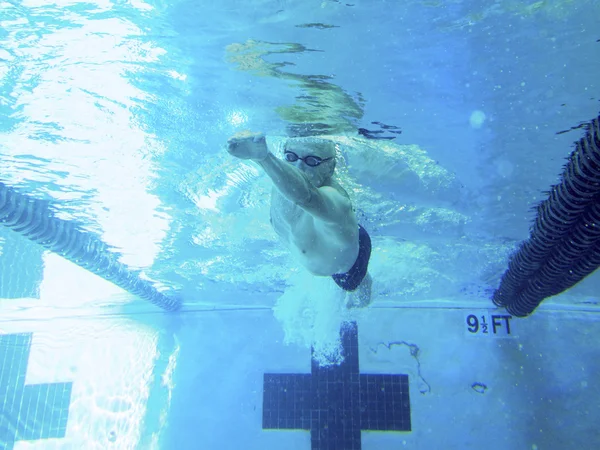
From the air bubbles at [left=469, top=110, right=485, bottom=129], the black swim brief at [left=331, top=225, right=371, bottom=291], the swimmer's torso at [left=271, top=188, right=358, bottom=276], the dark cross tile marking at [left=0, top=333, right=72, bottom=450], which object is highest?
the air bubbles at [left=469, top=110, right=485, bottom=129]

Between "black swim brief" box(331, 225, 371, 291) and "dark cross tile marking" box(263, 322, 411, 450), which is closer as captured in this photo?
"black swim brief" box(331, 225, 371, 291)

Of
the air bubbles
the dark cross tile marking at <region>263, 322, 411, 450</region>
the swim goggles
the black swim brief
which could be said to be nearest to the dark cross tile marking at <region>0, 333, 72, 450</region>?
the dark cross tile marking at <region>263, 322, 411, 450</region>

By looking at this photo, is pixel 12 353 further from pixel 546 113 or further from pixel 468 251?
pixel 546 113

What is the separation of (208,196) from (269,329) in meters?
6.46

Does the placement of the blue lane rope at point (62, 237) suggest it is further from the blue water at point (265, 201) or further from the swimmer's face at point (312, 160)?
the swimmer's face at point (312, 160)

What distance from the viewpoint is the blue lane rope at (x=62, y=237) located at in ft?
21.0

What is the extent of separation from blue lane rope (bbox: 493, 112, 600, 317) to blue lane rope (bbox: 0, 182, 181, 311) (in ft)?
27.1

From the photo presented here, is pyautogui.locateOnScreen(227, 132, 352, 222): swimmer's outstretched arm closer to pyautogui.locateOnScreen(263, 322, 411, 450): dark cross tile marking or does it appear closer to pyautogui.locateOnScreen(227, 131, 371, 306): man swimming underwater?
pyautogui.locateOnScreen(227, 131, 371, 306): man swimming underwater

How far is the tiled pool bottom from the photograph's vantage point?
34.9ft

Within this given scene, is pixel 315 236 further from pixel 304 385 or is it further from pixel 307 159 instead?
pixel 304 385

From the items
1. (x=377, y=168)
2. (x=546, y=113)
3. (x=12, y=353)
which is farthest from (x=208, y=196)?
(x=12, y=353)

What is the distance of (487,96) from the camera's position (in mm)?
4949

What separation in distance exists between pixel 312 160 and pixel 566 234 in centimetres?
420

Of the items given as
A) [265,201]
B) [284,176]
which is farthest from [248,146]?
[265,201]
